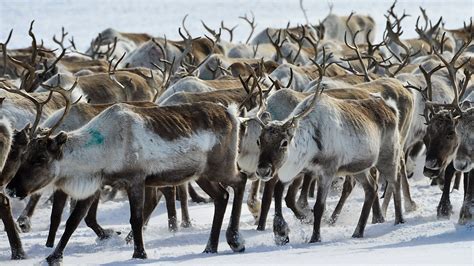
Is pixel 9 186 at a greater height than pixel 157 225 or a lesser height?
greater

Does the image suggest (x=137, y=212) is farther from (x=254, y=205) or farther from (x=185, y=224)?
(x=254, y=205)

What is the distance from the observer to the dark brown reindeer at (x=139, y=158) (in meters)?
7.28

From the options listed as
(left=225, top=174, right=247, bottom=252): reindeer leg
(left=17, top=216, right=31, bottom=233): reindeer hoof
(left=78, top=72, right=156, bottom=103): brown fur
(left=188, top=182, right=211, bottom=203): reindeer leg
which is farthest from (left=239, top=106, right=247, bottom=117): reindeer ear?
(left=78, top=72, right=156, bottom=103): brown fur

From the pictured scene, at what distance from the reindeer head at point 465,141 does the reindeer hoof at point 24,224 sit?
3.63m

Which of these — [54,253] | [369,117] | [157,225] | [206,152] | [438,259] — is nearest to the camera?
[438,259]

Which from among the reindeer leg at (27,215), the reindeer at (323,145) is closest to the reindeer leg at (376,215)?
the reindeer at (323,145)

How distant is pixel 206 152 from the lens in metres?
7.73

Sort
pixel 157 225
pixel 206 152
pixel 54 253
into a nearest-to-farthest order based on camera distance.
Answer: pixel 54 253 < pixel 206 152 < pixel 157 225

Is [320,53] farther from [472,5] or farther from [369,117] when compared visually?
[472,5]

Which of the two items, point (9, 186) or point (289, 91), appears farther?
point (289, 91)

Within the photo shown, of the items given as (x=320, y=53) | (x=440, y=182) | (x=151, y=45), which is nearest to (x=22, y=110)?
(x=440, y=182)

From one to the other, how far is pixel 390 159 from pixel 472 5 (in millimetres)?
51430

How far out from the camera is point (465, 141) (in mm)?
8430

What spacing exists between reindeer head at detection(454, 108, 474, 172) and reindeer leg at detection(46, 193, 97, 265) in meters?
2.74
